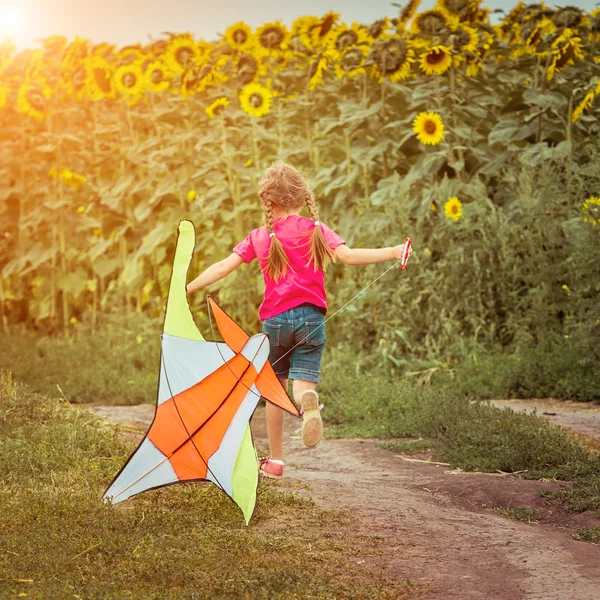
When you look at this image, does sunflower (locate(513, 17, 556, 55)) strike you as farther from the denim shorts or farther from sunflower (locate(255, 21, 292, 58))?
the denim shorts

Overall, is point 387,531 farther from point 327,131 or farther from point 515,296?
point 327,131

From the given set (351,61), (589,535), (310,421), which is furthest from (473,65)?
(589,535)

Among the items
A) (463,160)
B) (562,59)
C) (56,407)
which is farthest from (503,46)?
(56,407)

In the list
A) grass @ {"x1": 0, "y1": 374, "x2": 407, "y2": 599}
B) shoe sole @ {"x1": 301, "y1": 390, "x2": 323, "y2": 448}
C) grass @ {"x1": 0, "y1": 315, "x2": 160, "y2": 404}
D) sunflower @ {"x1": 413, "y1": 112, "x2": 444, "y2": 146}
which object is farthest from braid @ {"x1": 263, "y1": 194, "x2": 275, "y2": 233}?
sunflower @ {"x1": 413, "y1": 112, "x2": 444, "y2": 146}

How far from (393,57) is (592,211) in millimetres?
2395

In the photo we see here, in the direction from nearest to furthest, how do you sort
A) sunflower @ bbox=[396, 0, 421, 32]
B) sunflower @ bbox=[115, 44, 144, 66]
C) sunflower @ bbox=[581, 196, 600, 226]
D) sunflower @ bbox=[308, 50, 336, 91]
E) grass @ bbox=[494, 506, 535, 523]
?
grass @ bbox=[494, 506, 535, 523], sunflower @ bbox=[581, 196, 600, 226], sunflower @ bbox=[396, 0, 421, 32], sunflower @ bbox=[308, 50, 336, 91], sunflower @ bbox=[115, 44, 144, 66]

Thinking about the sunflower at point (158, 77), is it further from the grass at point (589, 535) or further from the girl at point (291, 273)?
the grass at point (589, 535)

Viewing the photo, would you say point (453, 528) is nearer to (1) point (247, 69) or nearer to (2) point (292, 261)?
(2) point (292, 261)

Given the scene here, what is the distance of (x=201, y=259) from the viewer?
381 inches

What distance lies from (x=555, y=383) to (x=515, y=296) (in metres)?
0.81

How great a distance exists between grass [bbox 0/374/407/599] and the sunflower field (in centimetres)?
335

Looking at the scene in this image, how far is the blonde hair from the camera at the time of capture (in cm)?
456

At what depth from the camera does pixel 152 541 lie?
3598 millimetres

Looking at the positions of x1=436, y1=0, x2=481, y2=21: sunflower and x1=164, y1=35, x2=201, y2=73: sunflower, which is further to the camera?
x1=164, y1=35, x2=201, y2=73: sunflower
